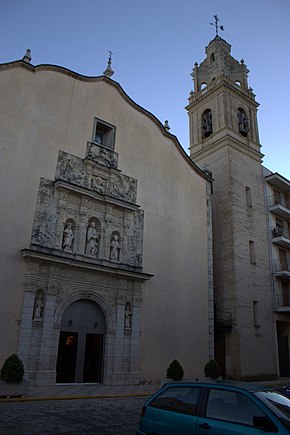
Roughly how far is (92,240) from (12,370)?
20.3 feet

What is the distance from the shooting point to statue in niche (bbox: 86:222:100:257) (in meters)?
16.0

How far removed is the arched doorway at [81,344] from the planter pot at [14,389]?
259 cm

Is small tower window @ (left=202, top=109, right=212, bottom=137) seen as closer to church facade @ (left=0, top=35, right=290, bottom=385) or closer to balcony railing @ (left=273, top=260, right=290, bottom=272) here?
church facade @ (left=0, top=35, right=290, bottom=385)

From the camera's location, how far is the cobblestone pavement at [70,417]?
7367 mm

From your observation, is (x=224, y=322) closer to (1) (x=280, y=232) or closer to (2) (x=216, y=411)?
(1) (x=280, y=232)

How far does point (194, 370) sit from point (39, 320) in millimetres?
8279

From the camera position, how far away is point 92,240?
53.2ft

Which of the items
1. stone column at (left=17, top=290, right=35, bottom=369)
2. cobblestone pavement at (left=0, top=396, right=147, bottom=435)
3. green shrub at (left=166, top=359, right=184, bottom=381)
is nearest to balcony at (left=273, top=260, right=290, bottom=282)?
green shrub at (left=166, top=359, right=184, bottom=381)

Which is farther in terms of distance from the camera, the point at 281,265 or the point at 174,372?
the point at 281,265

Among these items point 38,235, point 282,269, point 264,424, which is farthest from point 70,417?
point 282,269

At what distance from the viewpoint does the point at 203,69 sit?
30078 mm

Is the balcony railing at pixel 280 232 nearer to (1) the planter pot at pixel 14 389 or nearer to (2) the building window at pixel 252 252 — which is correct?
(2) the building window at pixel 252 252

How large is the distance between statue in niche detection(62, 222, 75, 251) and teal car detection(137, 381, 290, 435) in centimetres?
1041

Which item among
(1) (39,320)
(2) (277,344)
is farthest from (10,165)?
(2) (277,344)
